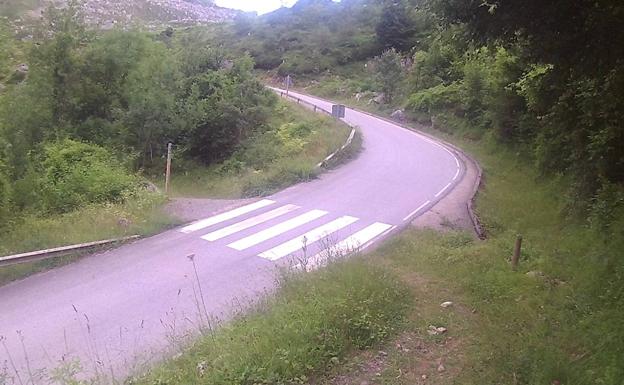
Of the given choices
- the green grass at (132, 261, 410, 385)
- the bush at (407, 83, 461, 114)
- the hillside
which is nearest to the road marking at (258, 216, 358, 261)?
the green grass at (132, 261, 410, 385)

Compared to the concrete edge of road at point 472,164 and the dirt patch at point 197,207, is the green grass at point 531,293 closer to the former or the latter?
the concrete edge of road at point 472,164

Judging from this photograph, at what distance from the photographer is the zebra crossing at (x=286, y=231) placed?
38.9 feet

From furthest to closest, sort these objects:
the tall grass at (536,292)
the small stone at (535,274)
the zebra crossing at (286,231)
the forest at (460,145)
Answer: the zebra crossing at (286,231) < the small stone at (535,274) < the forest at (460,145) < the tall grass at (536,292)

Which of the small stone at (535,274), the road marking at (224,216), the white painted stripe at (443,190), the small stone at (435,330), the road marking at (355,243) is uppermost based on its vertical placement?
the small stone at (535,274)

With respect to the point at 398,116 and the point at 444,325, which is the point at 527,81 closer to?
the point at 444,325

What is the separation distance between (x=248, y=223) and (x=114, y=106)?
1340 centimetres

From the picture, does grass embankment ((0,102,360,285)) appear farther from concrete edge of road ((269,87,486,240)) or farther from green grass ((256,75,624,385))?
green grass ((256,75,624,385))

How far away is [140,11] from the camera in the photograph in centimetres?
9875

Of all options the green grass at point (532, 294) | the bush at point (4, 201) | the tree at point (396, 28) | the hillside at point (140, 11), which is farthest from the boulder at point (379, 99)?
the hillside at point (140, 11)

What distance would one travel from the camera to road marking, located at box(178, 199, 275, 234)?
13.7 meters

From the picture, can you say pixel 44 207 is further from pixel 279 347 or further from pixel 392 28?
pixel 392 28

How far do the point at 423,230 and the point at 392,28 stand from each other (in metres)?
46.4

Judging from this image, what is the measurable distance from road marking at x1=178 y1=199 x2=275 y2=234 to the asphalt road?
0.03m

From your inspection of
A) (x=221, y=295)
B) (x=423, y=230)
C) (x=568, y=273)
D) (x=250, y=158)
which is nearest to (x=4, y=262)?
(x=221, y=295)
